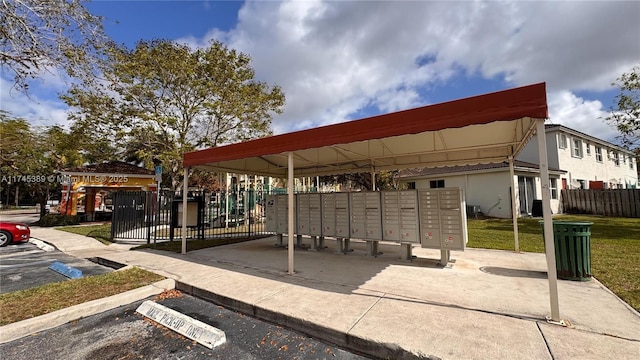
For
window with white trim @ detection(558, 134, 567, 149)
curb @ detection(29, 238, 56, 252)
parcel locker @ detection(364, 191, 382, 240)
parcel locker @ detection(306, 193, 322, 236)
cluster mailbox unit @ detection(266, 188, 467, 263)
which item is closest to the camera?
cluster mailbox unit @ detection(266, 188, 467, 263)

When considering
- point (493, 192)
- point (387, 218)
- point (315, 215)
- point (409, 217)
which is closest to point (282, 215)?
point (315, 215)

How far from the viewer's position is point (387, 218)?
661cm

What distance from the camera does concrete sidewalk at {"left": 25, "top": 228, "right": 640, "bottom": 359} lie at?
9.39ft

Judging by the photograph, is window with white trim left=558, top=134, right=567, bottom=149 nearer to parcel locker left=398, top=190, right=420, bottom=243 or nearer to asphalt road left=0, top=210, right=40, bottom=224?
parcel locker left=398, top=190, right=420, bottom=243

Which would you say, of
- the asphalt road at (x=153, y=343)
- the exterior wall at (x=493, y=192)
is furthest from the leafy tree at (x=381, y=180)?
the asphalt road at (x=153, y=343)

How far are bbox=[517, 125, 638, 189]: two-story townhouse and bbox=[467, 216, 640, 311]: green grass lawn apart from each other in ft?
26.7

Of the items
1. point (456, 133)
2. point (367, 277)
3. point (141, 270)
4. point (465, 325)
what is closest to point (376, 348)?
point (465, 325)

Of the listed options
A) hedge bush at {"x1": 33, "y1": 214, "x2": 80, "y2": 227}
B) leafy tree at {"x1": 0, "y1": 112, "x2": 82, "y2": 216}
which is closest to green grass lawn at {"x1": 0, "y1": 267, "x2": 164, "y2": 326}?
hedge bush at {"x1": 33, "y1": 214, "x2": 80, "y2": 227}

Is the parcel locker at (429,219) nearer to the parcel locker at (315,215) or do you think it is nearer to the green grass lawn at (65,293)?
the parcel locker at (315,215)

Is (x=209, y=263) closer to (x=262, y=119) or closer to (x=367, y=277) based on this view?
(x=367, y=277)

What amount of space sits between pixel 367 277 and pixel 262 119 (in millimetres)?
15851

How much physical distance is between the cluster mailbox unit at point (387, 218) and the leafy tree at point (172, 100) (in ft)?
36.6

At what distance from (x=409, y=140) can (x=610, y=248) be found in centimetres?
673

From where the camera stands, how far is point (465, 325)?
3.27 metres
